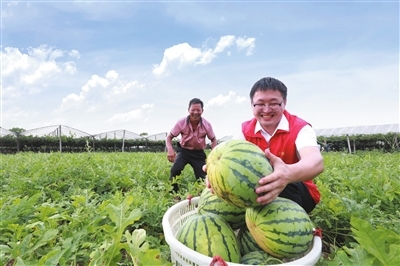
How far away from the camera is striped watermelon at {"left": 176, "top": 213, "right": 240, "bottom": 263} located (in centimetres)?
180

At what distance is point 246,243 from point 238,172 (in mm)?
614

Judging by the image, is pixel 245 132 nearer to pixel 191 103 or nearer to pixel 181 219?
pixel 181 219

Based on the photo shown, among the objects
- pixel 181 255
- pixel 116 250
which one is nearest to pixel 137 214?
pixel 116 250

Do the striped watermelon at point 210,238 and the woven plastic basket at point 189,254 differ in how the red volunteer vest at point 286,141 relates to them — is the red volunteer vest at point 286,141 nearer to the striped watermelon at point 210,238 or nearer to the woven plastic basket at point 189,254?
the woven plastic basket at point 189,254

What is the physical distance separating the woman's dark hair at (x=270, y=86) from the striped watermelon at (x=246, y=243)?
110 cm

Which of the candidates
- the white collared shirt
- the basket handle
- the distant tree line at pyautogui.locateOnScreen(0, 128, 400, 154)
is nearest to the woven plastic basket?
the basket handle

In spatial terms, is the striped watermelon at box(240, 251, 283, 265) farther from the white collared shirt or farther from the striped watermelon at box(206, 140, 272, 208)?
the white collared shirt

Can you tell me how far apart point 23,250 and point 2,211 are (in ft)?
3.17

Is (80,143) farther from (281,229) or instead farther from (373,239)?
(373,239)

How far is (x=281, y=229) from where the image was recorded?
184 centimetres

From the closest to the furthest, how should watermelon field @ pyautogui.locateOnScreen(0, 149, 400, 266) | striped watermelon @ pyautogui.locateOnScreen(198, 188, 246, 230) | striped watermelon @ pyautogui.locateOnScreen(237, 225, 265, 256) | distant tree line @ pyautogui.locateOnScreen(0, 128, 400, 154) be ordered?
watermelon field @ pyautogui.locateOnScreen(0, 149, 400, 266)
striped watermelon @ pyautogui.locateOnScreen(237, 225, 265, 256)
striped watermelon @ pyautogui.locateOnScreen(198, 188, 246, 230)
distant tree line @ pyautogui.locateOnScreen(0, 128, 400, 154)

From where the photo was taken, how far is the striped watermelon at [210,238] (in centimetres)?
180

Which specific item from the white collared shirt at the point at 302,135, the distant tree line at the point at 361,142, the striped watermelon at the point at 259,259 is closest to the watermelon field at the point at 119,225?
the striped watermelon at the point at 259,259

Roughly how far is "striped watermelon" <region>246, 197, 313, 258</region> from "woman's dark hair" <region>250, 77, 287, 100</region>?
3.11 ft
